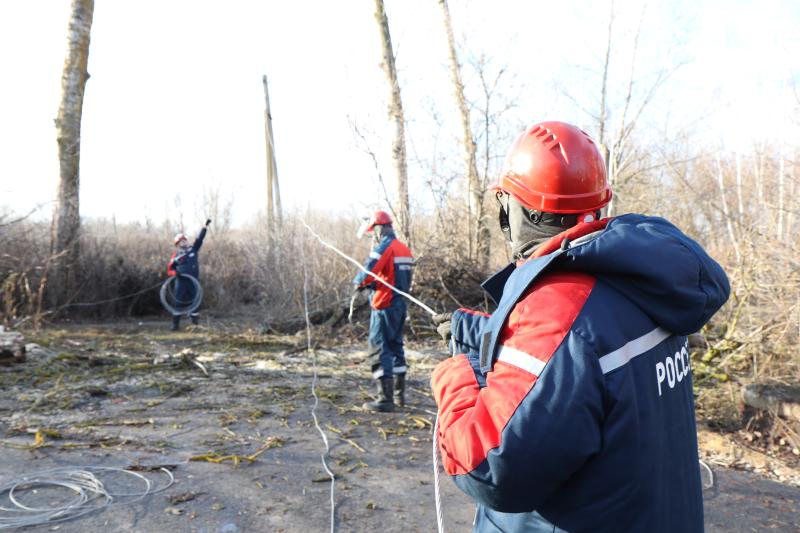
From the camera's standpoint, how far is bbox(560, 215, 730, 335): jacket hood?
1.42m

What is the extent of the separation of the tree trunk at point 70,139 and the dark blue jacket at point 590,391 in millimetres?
13888

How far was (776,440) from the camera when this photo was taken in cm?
622

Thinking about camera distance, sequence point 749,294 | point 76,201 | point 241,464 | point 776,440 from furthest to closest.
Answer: point 76,201 < point 749,294 < point 776,440 < point 241,464

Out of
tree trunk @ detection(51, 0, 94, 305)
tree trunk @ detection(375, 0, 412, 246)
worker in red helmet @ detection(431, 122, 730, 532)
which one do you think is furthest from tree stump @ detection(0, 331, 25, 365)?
worker in red helmet @ detection(431, 122, 730, 532)

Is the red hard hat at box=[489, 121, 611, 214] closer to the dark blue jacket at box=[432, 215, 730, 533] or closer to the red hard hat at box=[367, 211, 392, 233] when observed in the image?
the dark blue jacket at box=[432, 215, 730, 533]

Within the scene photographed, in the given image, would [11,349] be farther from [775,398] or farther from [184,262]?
[775,398]

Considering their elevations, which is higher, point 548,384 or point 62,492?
point 548,384

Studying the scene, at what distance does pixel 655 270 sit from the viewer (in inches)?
55.8

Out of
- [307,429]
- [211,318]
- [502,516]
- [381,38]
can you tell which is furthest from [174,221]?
[502,516]

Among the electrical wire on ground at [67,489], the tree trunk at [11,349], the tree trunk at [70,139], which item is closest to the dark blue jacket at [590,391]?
the electrical wire on ground at [67,489]

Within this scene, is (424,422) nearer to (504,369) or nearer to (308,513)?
(308,513)

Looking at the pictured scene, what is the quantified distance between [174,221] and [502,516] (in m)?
24.7

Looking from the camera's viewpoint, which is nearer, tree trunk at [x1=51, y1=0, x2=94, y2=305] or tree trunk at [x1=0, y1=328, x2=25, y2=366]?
tree trunk at [x1=0, y1=328, x2=25, y2=366]

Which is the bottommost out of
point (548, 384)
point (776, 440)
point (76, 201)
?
point (776, 440)
